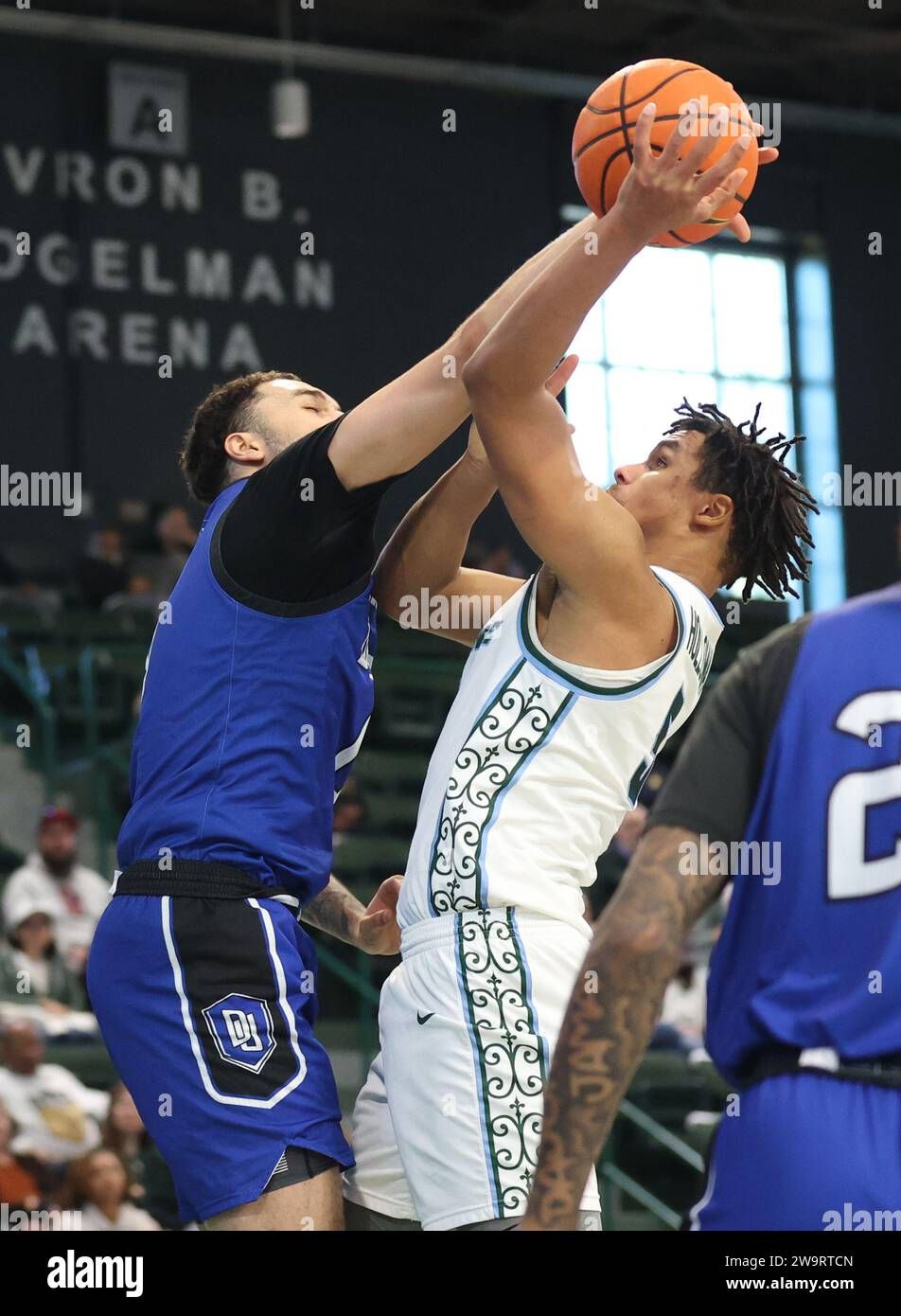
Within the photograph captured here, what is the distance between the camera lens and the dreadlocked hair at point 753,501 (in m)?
3.32

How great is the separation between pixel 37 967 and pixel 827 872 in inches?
283

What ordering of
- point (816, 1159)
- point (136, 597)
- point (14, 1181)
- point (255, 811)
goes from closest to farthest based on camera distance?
point (816, 1159) → point (255, 811) → point (14, 1181) → point (136, 597)

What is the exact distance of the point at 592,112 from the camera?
3641mm

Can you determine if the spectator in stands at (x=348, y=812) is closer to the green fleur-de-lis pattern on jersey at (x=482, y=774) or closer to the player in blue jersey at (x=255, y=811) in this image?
the player in blue jersey at (x=255, y=811)

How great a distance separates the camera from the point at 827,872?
6.94 feet

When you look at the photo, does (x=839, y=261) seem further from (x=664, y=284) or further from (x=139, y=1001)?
(x=139, y=1001)

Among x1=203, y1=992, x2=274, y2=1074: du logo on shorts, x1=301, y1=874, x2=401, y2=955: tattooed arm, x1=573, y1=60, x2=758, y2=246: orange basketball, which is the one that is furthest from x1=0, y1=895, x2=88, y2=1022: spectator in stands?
x1=573, y1=60, x2=758, y2=246: orange basketball

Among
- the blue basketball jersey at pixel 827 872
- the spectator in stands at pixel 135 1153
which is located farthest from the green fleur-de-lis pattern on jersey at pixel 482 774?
the spectator in stands at pixel 135 1153

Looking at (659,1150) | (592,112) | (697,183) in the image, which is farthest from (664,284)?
(697,183)

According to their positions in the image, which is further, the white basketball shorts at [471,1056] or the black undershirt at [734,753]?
the white basketball shorts at [471,1056]

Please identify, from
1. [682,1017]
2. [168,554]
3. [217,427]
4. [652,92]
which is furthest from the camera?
[168,554]

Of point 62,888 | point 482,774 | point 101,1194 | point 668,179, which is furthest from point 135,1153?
point 668,179

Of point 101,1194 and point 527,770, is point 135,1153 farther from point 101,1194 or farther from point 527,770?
point 527,770

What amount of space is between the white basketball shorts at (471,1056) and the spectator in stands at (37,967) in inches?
235
